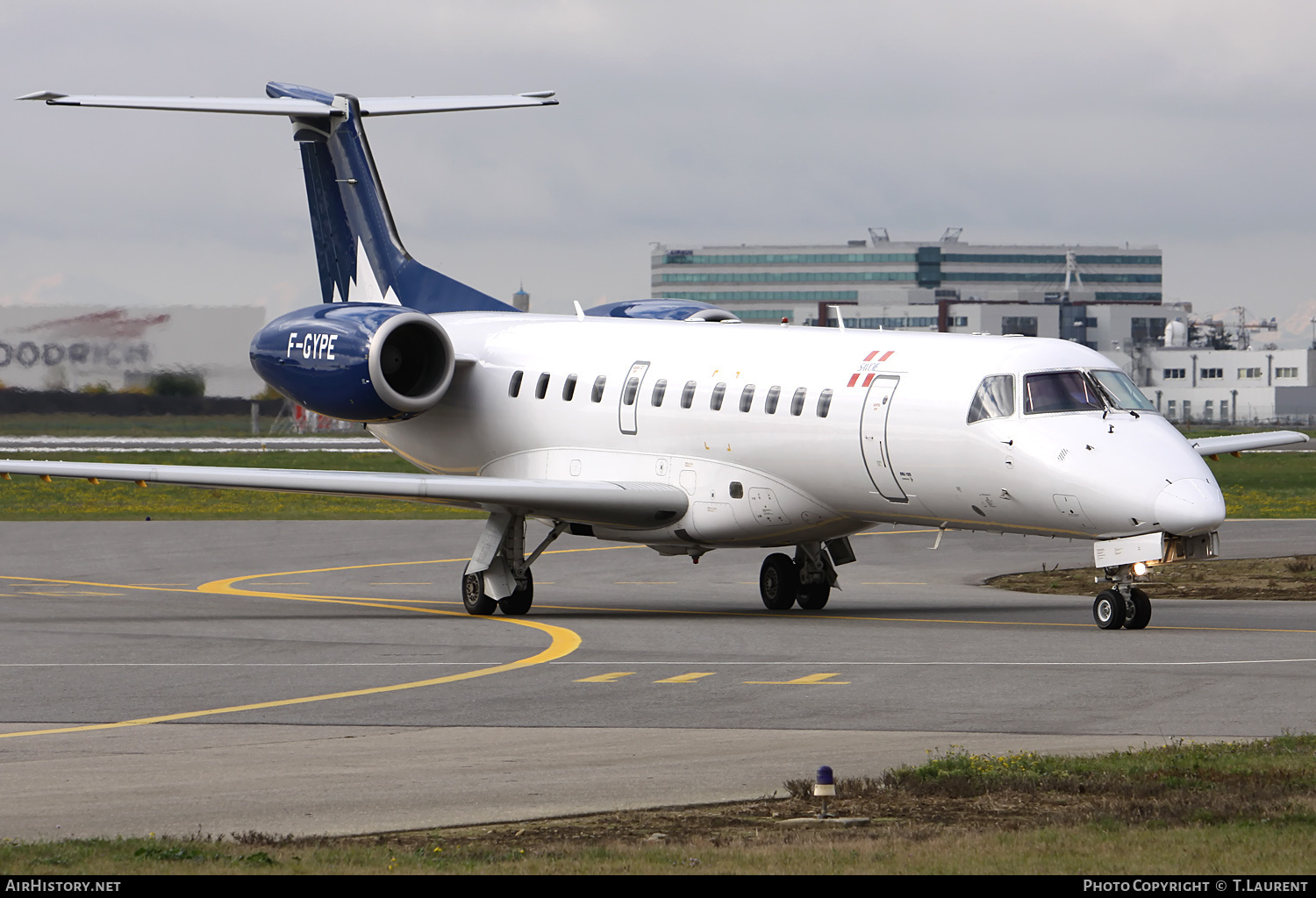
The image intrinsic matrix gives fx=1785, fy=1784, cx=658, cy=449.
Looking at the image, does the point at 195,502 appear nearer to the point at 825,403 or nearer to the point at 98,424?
the point at 98,424

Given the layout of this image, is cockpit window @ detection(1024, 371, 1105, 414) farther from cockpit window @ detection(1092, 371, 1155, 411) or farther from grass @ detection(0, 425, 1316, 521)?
grass @ detection(0, 425, 1316, 521)

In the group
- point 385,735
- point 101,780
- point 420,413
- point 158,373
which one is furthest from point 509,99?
point 158,373

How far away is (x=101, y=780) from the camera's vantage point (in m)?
12.0

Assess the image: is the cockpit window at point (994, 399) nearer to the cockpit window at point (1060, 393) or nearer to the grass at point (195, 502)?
the cockpit window at point (1060, 393)

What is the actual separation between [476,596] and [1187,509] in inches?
412

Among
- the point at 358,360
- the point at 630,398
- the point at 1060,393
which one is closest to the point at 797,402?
the point at 630,398

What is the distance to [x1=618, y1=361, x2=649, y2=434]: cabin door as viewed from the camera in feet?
86.5

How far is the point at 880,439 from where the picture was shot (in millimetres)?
22750

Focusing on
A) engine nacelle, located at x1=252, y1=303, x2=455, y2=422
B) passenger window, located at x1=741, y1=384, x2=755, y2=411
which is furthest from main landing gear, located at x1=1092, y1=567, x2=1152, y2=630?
engine nacelle, located at x1=252, y1=303, x2=455, y2=422

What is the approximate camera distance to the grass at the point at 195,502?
161ft

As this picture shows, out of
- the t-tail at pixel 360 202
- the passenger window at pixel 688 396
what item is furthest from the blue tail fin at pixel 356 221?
the passenger window at pixel 688 396

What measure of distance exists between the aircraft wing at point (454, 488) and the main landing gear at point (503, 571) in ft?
1.04

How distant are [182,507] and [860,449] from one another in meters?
34.2

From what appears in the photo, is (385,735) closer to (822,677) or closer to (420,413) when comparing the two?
(822,677)
